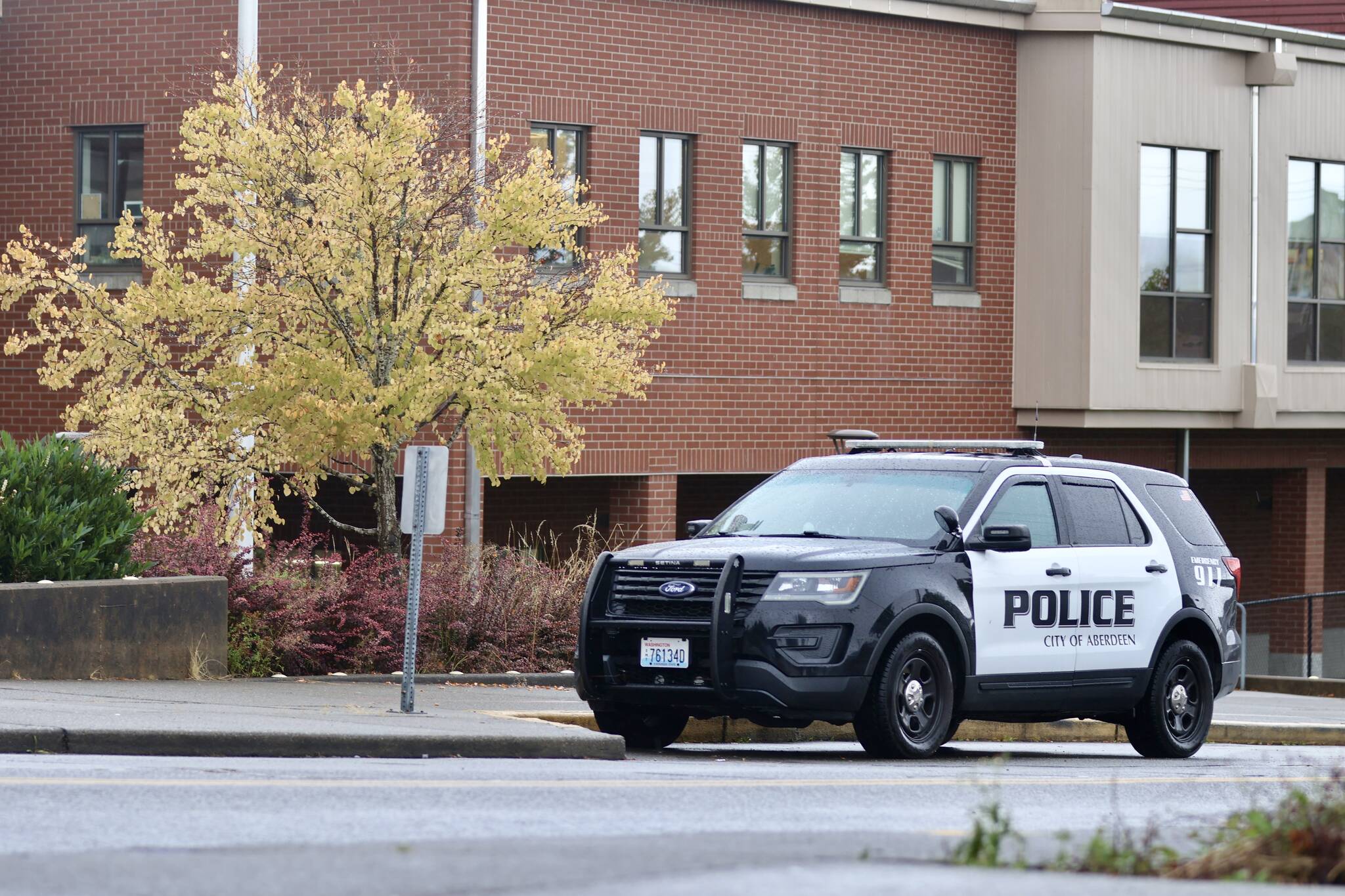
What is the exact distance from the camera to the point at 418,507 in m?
12.7

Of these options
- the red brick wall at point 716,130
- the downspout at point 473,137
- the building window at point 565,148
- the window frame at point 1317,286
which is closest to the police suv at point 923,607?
the downspout at point 473,137

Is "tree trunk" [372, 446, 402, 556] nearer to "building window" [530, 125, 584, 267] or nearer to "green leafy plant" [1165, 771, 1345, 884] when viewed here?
"building window" [530, 125, 584, 267]

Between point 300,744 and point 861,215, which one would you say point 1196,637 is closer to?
point 300,744

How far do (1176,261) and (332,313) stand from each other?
14.5 meters

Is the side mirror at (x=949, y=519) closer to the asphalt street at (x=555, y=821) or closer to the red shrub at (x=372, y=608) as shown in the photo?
the asphalt street at (x=555, y=821)

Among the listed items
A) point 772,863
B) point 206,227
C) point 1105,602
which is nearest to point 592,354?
point 206,227

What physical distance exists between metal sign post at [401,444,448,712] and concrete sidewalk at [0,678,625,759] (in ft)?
1.08

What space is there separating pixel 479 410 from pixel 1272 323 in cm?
1539

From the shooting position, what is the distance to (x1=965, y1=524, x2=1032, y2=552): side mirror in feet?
42.0

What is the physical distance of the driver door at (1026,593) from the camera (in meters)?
12.9

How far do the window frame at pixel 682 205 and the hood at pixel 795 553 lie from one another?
1180 centimetres

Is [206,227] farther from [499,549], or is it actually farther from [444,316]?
[499,549]

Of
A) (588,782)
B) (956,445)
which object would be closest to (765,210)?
(956,445)

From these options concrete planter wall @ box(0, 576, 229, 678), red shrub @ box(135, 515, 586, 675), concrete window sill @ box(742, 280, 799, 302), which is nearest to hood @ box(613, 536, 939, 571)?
concrete planter wall @ box(0, 576, 229, 678)
